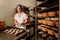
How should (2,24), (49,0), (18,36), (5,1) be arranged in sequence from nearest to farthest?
(49,0), (18,36), (2,24), (5,1)

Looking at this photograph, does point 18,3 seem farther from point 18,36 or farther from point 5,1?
point 18,36

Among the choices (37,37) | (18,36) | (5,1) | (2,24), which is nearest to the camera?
(18,36)

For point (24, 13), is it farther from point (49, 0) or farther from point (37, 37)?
point (49, 0)

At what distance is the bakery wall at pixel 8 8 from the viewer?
500cm

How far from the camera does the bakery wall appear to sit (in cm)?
500

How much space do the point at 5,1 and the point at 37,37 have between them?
2.35 m

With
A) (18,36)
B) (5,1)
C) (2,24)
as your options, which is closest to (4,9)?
(5,1)

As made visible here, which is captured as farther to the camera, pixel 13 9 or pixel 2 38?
pixel 13 9

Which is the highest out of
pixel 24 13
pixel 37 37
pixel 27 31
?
pixel 24 13

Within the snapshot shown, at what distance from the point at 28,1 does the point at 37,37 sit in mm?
2215

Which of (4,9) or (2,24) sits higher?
(4,9)

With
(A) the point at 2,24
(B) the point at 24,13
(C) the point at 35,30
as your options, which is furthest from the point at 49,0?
(A) the point at 2,24

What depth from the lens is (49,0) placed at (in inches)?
98.6

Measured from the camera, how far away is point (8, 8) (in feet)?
16.8
